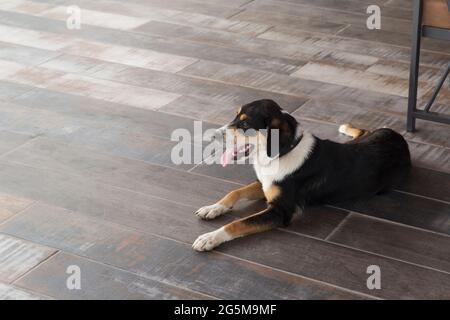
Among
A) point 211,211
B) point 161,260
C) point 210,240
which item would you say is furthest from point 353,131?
point 161,260

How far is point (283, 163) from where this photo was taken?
2.36 meters

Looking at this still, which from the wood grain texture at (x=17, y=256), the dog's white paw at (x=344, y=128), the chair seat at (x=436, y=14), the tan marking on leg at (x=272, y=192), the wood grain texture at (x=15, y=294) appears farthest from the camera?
the dog's white paw at (x=344, y=128)

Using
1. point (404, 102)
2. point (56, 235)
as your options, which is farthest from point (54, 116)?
point (404, 102)

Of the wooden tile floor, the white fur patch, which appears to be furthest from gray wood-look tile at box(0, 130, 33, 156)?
the white fur patch

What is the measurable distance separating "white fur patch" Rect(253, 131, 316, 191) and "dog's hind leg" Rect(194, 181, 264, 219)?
0.28 feet

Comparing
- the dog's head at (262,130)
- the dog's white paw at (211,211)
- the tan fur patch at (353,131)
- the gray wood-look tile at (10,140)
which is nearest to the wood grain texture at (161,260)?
the dog's white paw at (211,211)

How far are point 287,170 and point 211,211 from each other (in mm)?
274

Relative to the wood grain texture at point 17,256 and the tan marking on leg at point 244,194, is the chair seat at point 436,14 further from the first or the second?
the wood grain texture at point 17,256

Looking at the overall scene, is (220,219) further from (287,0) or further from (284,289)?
(287,0)

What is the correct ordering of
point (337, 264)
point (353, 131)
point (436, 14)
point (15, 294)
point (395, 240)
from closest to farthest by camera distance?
point (15, 294)
point (337, 264)
point (395, 240)
point (436, 14)
point (353, 131)

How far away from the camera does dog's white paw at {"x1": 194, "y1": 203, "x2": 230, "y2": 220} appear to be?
2400 mm

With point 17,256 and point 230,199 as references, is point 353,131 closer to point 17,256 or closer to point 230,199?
point 230,199

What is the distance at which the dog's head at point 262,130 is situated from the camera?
230 cm

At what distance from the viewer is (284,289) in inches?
81.7
